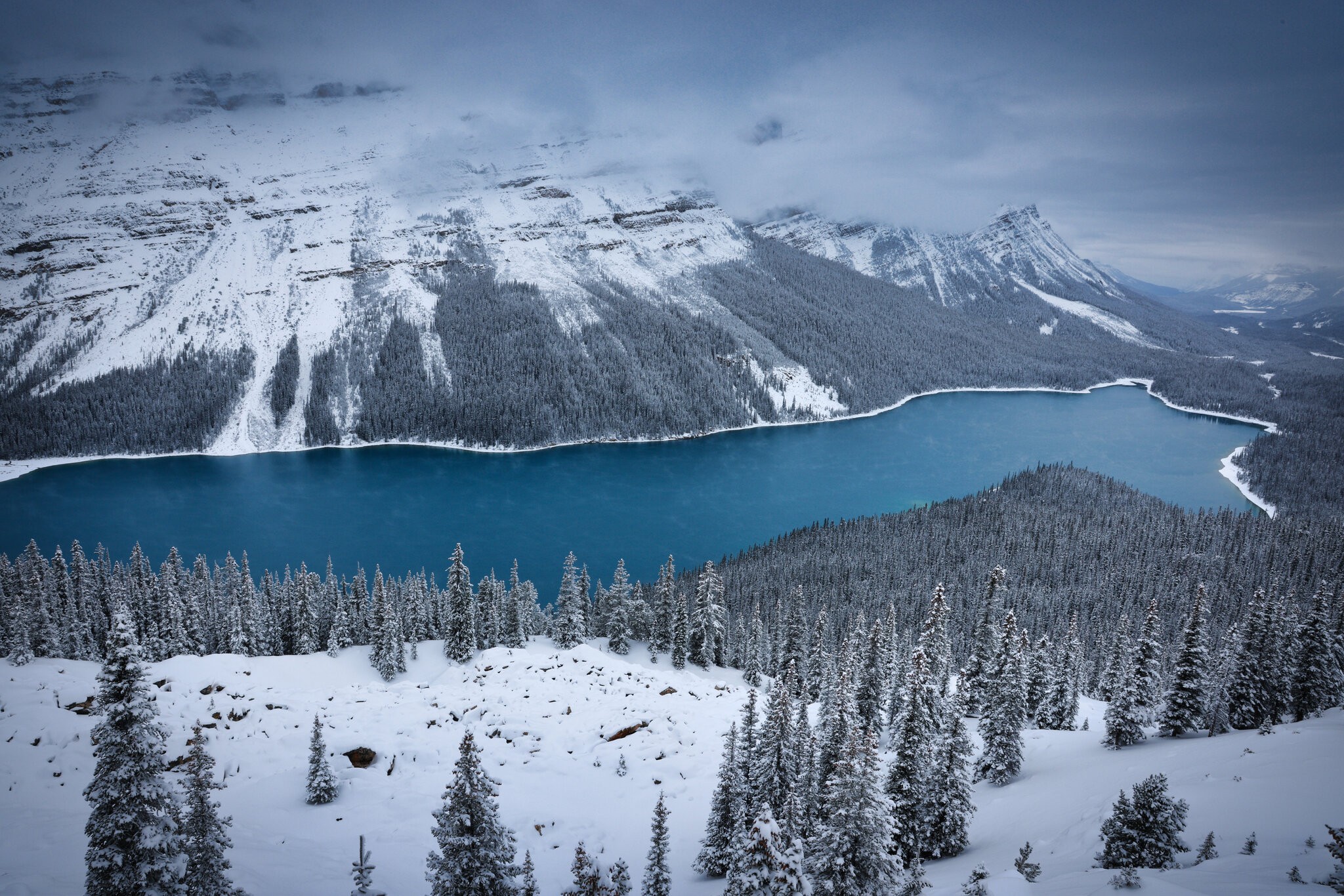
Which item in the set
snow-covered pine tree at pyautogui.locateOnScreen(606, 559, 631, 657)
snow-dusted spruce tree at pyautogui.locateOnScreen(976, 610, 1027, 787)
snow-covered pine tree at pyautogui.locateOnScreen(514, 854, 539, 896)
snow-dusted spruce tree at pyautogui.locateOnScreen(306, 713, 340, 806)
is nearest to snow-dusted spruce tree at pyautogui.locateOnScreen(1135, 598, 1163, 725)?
snow-dusted spruce tree at pyautogui.locateOnScreen(976, 610, 1027, 787)

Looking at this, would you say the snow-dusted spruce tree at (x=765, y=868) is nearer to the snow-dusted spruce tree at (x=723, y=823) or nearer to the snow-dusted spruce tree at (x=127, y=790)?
the snow-dusted spruce tree at (x=723, y=823)

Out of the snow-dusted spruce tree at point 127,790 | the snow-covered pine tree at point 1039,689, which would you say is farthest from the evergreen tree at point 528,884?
the snow-covered pine tree at point 1039,689

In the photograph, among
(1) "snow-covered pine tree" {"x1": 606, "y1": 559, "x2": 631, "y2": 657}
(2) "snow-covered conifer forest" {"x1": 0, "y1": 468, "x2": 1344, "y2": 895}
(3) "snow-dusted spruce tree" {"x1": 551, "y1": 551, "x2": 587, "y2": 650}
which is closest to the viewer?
(2) "snow-covered conifer forest" {"x1": 0, "y1": 468, "x2": 1344, "y2": 895}

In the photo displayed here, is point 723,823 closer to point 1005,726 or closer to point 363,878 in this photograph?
point 363,878

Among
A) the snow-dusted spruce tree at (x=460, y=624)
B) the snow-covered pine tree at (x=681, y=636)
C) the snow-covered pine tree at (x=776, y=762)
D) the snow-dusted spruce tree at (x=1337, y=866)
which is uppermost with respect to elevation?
the snow-dusted spruce tree at (x=1337, y=866)

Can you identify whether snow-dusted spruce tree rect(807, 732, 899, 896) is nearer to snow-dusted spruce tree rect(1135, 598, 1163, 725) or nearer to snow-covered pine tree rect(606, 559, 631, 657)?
snow-dusted spruce tree rect(1135, 598, 1163, 725)

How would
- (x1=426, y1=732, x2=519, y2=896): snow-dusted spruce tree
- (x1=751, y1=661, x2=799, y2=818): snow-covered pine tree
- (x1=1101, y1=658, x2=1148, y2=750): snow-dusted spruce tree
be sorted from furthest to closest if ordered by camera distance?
(x1=1101, y1=658, x2=1148, y2=750): snow-dusted spruce tree, (x1=751, y1=661, x2=799, y2=818): snow-covered pine tree, (x1=426, y1=732, x2=519, y2=896): snow-dusted spruce tree
